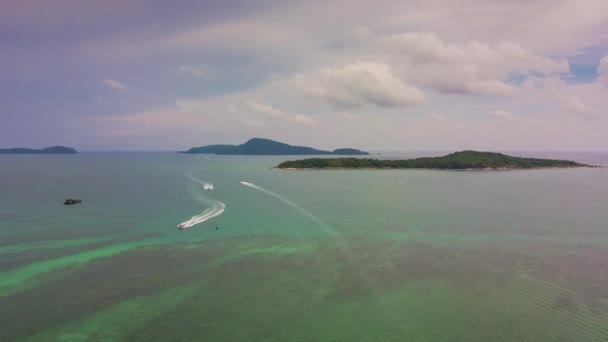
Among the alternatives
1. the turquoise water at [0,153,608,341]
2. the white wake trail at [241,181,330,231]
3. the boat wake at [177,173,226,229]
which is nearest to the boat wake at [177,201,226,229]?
the boat wake at [177,173,226,229]

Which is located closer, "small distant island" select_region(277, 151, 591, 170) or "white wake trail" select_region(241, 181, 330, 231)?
"white wake trail" select_region(241, 181, 330, 231)

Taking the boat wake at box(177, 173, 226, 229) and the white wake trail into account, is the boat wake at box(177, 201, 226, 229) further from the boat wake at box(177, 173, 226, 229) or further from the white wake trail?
the white wake trail

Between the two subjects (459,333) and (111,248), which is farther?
(111,248)

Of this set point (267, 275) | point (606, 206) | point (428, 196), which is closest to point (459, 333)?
point (267, 275)

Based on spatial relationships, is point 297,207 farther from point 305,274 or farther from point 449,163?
point 449,163

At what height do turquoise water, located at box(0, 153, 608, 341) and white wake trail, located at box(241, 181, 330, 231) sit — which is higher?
white wake trail, located at box(241, 181, 330, 231)

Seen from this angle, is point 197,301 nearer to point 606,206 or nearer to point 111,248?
point 111,248

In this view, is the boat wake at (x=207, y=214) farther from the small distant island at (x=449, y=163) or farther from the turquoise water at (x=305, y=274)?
the small distant island at (x=449, y=163)
